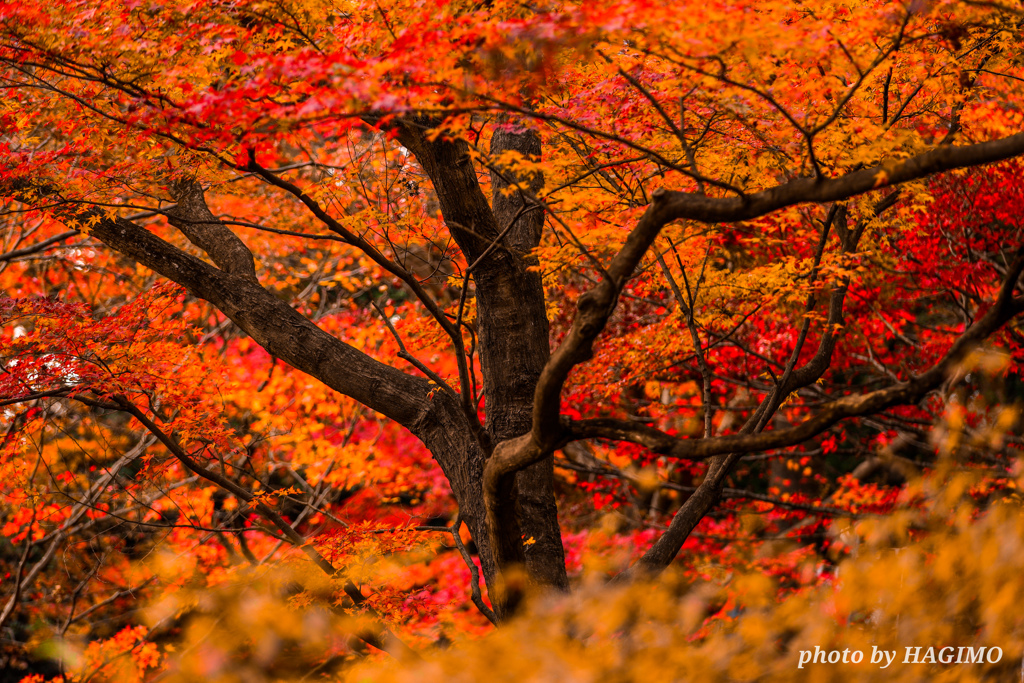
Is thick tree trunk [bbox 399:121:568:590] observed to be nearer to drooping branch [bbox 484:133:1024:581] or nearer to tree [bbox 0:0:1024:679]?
tree [bbox 0:0:1024:679]

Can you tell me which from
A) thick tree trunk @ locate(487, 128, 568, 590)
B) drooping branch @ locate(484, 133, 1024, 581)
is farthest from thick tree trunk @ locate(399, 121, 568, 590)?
drooping branch @ locate(484, 133, 1024, 581)

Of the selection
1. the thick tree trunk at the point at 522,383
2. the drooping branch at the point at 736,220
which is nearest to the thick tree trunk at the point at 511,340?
the thick tree trunk at the point at 522,383

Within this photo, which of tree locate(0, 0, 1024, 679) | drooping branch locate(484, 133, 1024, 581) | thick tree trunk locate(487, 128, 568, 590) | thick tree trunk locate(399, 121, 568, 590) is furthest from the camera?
thick tree trunk locate(487, 128, 568, 590)

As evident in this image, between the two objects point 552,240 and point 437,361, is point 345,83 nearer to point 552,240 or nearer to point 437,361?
point 552,240

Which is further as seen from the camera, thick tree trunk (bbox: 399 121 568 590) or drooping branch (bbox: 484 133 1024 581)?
thick tree trunk (bbox: 399 121 568 590)

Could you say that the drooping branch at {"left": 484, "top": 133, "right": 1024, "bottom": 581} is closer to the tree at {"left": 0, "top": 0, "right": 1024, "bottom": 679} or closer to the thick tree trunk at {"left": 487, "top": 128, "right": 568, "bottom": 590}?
the tree at {"left": 0, "top": 0, "right": 1024, "bottom": 679}

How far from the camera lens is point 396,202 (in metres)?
5.93

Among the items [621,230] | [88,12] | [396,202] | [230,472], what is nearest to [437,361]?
[230,472]

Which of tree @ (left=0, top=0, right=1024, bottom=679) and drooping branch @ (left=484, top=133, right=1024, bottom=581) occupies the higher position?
tree @ (left=0, top=0, right=1024, bottom=679)

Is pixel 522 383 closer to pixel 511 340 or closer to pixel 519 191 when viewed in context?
pixel 511 340

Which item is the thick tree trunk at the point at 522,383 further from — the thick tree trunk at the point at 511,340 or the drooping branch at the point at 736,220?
the drooping branch at the point at 736,220

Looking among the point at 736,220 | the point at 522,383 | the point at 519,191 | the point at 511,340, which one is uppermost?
the point at 519,191

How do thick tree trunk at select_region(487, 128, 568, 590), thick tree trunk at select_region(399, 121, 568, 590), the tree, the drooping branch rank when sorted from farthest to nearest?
thick tree trunk at select_region(487, 128, 568, 590) → thick tree trunk at select_region(399, 121, 568, 590) → the tree → the drooping branch

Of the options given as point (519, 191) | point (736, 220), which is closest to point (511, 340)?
point (519, 191)
